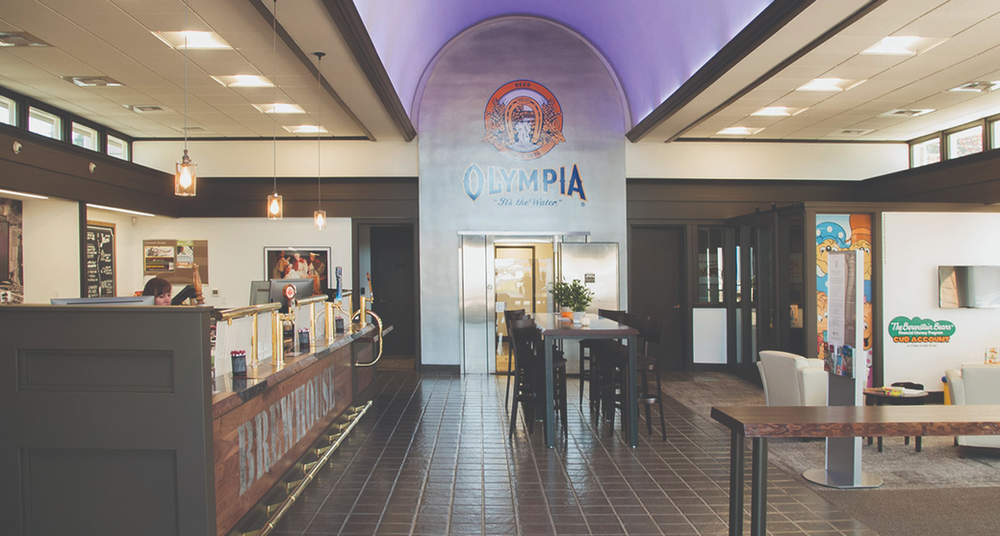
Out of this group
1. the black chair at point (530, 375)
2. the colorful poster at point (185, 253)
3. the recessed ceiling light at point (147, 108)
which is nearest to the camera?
the black chair at point (530, 375)

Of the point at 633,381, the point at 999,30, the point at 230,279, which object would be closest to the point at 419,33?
the point at 230,279

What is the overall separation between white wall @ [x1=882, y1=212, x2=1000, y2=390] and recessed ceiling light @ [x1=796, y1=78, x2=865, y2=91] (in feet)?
5.37

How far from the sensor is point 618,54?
28.1ft

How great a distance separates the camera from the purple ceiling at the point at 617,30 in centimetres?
604

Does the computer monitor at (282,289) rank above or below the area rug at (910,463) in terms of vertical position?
above

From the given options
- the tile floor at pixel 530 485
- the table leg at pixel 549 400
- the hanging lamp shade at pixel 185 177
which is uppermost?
the hanging lamp shade at pixel 185 177

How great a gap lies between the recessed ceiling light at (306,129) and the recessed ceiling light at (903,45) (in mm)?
6500

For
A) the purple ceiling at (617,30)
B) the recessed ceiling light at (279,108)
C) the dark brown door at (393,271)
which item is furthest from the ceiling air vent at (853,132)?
the recessed ceiling light at (279,108)

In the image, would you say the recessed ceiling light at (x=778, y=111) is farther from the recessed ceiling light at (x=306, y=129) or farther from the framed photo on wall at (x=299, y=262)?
the framed photo on wall at (x=299, y=262)

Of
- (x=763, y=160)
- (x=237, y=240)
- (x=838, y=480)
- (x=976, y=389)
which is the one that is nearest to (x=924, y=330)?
(x=976, y=389)

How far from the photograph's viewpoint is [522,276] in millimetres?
9094

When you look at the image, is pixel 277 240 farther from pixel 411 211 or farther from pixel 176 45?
pixel 176 45

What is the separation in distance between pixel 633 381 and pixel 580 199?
176 inches

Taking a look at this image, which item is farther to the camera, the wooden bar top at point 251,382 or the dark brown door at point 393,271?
the dark brown door at point 393,271
